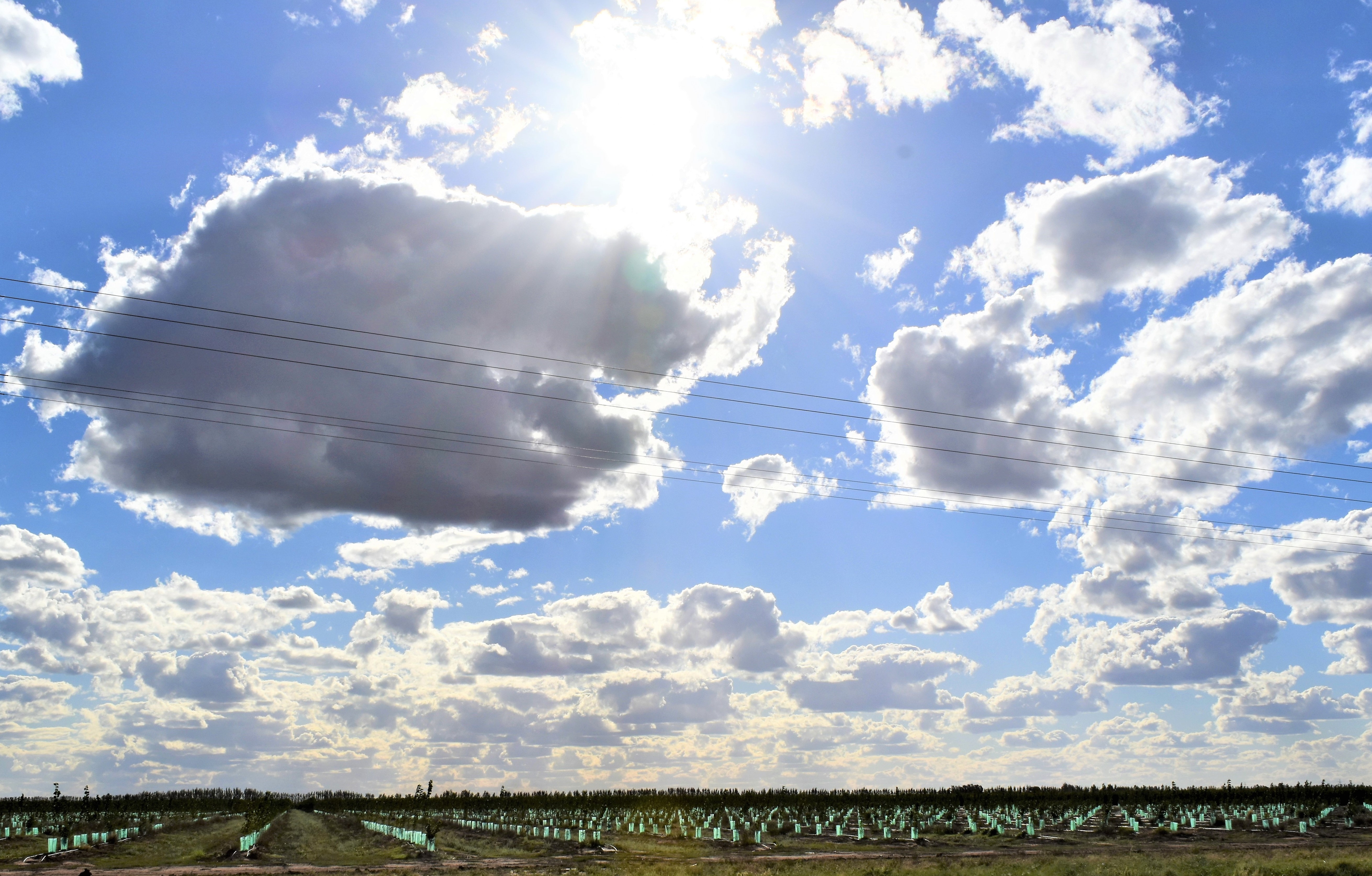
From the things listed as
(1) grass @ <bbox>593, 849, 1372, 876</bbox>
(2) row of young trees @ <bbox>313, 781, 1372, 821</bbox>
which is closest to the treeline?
(2) row of young trees @ <bbox>313, 781, 1372, 821</bbox>

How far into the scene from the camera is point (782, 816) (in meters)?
106

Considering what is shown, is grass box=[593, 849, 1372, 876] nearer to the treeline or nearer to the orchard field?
the orchard field

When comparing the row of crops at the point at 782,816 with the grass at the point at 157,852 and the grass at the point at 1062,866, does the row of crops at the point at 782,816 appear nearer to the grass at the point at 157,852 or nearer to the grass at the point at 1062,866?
the grass at the point at 157,852

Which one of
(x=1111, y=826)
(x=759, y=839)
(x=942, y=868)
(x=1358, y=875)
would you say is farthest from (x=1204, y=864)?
(x=1111, y=826)

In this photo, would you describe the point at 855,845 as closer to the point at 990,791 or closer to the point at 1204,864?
the point at 1204,864

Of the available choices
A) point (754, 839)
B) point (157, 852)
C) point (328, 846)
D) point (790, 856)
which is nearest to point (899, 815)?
point (754, 839)

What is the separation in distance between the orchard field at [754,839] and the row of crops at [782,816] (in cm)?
59

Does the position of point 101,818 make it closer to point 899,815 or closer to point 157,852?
point 157,852

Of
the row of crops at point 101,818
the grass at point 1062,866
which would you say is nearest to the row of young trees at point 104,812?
the row of crops at point 101,818

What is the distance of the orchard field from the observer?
46469 mm

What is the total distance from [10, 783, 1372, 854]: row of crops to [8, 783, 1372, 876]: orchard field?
1.93 feet

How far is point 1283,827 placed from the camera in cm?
7850

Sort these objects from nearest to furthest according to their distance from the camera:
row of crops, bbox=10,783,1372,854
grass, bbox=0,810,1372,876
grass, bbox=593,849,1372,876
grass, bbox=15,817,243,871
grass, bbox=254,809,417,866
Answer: grass, bbox=593,849,1372,876 → grass, bbox=0,810,1372,876 → grass, bbox=15,817,243,871 → grass, bbox=254,809,417,866 → row of crops, bbox=10,783,1372,854

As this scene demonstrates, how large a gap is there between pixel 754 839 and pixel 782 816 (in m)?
38.7
